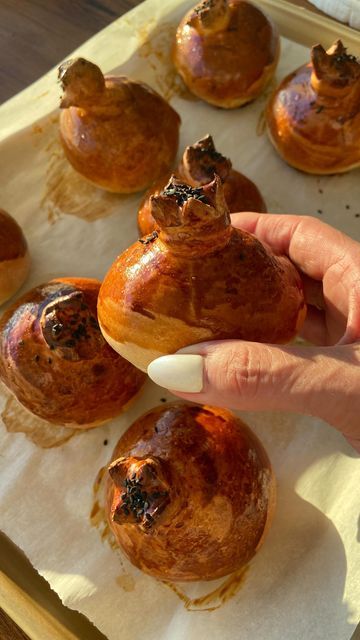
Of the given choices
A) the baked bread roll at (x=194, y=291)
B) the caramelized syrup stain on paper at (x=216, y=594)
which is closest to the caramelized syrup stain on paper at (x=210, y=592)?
the caramelized syrup stain on paper at (x=216, y=594)

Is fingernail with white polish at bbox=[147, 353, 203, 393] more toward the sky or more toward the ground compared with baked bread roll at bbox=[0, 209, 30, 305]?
more toward the sky

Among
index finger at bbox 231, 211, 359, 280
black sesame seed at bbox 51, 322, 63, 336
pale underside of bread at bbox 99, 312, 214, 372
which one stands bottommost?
index finger at bbox 231, 211, 359, 280

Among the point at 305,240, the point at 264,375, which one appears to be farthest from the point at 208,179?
the point at 264,375

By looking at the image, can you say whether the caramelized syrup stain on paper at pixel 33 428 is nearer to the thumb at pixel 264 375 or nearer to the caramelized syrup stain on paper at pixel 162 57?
the thumb at pixel 264 375

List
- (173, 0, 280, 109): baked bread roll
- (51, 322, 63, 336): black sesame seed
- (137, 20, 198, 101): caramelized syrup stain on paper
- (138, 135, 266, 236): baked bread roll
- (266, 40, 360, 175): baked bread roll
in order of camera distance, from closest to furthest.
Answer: (51, 322, 63, 336): black sesame seed < (138, 135, 266, 236): baked bread roll < (266, 40, 360, 175): baked bread roll < (173, 0, 280, 109): baked bread roll < (137, 20, 198, 101): caramelized syrup stain on paper

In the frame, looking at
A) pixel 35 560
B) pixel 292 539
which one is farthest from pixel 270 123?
pixel 35 560

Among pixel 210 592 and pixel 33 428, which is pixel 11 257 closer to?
pixel 33 428

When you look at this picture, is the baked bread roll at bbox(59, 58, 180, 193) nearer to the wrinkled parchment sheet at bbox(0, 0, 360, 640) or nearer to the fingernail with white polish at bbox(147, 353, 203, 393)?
the wrinkled parchment sheet at bbox(0, 0, 360, 640)

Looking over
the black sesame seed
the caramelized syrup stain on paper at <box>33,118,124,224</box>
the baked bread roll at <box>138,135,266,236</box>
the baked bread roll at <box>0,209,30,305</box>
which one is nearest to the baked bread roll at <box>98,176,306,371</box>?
the black sesame seed
